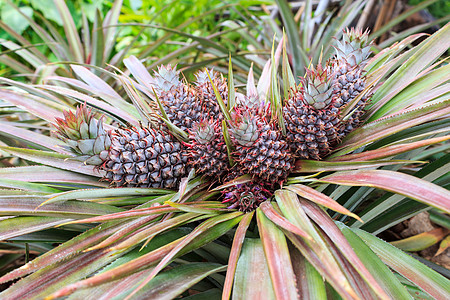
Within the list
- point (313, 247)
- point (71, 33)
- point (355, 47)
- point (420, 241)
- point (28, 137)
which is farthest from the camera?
point (71, 33)

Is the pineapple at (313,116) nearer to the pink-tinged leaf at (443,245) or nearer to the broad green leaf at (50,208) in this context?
the broad green leaf at (50,208)

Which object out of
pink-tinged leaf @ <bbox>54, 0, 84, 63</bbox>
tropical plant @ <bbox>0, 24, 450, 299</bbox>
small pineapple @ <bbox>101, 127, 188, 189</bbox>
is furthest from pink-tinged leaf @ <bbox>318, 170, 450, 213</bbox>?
pink-tinged leaf @ <bbox>54, 0, 84, 63</bbox>

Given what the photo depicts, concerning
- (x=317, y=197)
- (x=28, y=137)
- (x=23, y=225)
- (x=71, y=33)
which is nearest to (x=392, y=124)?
(x=317, y=197)

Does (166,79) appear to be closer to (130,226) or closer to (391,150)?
(130,226)

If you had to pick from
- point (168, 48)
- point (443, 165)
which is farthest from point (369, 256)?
point (168, 48)

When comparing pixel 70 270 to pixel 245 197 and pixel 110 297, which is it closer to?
pixel 110 297

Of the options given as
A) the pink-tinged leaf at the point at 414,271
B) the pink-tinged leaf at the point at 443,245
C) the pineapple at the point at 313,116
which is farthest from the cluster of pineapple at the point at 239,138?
the pink-tinged leaf at the point at 443,245
